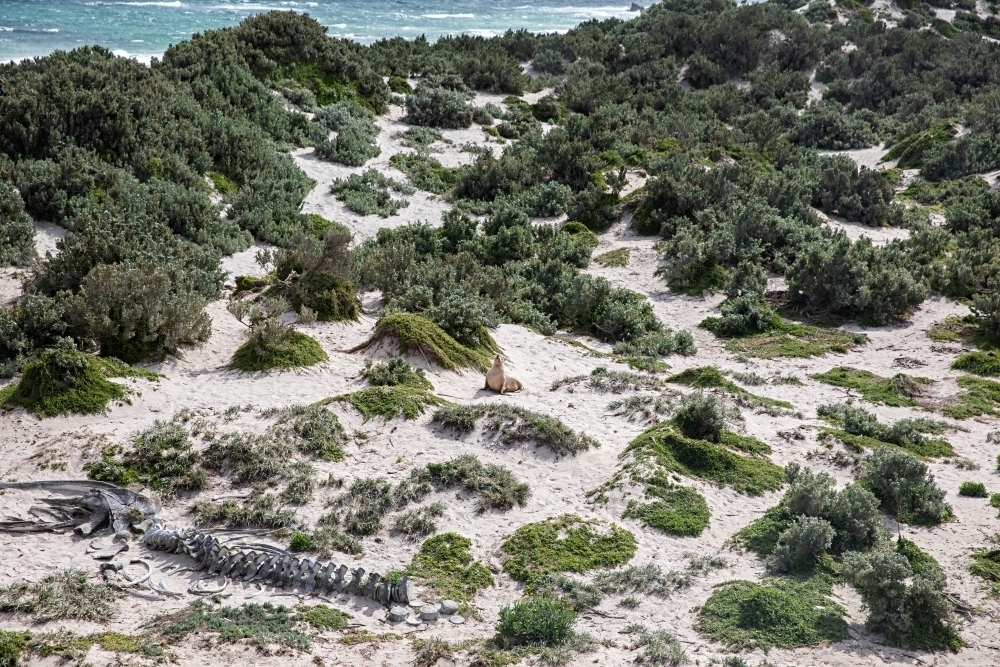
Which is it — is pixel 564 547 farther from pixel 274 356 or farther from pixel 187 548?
pixel 274 356

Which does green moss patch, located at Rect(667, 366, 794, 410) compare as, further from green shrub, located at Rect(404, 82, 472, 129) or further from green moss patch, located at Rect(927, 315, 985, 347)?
green shrub, located at Rect(404, 82, 472, 129)

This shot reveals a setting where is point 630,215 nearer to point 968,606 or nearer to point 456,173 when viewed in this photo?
point 456,173

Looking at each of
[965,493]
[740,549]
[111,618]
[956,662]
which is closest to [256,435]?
[111,618]

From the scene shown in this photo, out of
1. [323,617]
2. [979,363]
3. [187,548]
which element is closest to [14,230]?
[187,548]

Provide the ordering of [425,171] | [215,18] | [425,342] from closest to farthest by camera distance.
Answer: [425,342] < [425,171] < [215,18]

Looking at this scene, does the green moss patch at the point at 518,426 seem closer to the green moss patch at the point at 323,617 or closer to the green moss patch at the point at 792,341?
the green moss patch at the point at 323,617

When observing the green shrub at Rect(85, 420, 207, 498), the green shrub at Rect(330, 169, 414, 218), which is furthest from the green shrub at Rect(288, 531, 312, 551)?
the green shrub at Rect(330, 169, 414, 218)

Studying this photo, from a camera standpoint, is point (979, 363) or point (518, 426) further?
point (979, 363)
